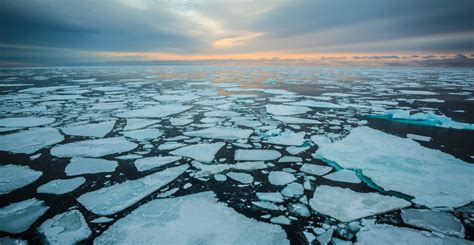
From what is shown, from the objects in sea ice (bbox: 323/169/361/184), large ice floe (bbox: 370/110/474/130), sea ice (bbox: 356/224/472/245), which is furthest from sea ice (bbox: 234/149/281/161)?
large ice floe (bbox: 370/110/474/130)

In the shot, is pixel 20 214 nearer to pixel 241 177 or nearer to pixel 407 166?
pixel 241 177

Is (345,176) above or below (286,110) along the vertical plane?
below

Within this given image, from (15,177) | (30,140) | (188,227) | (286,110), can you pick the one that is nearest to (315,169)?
(188,227)

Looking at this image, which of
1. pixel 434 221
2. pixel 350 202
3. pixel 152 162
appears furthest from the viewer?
pixel 152 162

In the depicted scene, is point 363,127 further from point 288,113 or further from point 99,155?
point 99,155

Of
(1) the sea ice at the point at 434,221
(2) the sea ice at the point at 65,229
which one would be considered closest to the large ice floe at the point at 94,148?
(2) the sea ice at the point at 65,229

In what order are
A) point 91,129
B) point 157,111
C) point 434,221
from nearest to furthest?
point 434,221, point 91,129, point 157,111

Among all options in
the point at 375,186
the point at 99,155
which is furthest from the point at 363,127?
the point at 99,155
